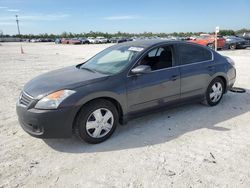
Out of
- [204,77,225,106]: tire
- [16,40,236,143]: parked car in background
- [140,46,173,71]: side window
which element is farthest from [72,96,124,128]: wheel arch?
[204,77,225,106]: tire

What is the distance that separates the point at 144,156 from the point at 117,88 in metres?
1.12

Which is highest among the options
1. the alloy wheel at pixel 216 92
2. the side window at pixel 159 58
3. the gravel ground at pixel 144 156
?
the side window at pixel 159 58

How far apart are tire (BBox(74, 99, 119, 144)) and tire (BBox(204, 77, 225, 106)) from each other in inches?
93.8

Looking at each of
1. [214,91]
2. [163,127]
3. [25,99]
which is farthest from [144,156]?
[214,91]

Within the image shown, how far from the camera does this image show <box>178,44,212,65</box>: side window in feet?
15.6

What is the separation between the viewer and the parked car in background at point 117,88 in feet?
11.3

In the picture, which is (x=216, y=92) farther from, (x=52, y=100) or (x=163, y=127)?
(x=52, y=100)

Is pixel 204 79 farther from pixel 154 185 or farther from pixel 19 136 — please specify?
pixel 19 136

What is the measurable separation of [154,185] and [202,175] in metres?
0.63

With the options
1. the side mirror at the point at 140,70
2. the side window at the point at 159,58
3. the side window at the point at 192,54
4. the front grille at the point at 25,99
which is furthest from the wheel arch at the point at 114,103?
the side window at the point at 192,54

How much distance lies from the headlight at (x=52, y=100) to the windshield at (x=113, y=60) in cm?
91

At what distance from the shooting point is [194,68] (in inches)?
190

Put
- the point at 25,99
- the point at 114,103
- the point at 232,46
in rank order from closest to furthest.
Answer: the point at 25,99, the point at 114,103, the point at 232,46

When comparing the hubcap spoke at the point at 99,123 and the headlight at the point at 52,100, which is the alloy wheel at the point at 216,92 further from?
the headlight at the point at 52,100
